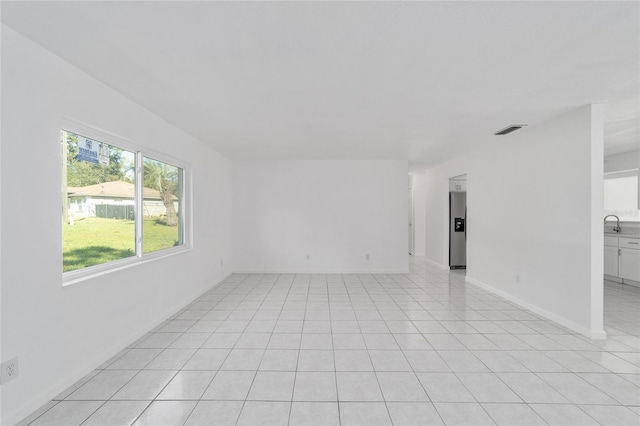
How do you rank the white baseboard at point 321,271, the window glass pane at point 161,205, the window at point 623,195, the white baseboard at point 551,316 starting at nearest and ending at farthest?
the white baseboard at point 551,316 → the window glass pane at point 161,205 → the window at point 623,195 → the white baseboard at point 321,271

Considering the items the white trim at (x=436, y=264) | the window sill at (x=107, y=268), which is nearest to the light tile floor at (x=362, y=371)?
the window sill at (x=107, y=268)

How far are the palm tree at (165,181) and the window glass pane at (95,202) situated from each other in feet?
1.01

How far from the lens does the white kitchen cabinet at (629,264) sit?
16.7 feet

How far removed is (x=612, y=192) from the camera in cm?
616

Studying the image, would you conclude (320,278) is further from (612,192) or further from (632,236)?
(612,192)

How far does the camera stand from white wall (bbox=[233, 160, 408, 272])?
6566 millimetres

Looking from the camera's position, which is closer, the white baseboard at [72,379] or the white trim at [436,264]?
the white baseboard at [72,379]

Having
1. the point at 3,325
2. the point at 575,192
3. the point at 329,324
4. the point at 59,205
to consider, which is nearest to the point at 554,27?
the point at 575,192

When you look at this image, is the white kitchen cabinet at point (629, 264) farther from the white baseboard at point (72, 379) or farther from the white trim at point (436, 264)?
the white baseboard at point (72, 379)

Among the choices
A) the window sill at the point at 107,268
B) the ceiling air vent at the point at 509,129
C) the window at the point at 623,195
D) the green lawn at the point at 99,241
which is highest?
the ceiling air vent at the point at 509,129

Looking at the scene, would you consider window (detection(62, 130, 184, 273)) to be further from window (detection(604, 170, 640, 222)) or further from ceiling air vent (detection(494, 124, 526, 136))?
window (detection(604, 170, 640, 222))

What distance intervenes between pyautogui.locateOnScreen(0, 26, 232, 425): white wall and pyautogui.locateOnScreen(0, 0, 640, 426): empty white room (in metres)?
0.01

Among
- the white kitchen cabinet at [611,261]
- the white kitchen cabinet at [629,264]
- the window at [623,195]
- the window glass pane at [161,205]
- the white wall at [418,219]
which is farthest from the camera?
the white wall at [418,219]

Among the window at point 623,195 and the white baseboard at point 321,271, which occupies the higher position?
the window at point 623,195
